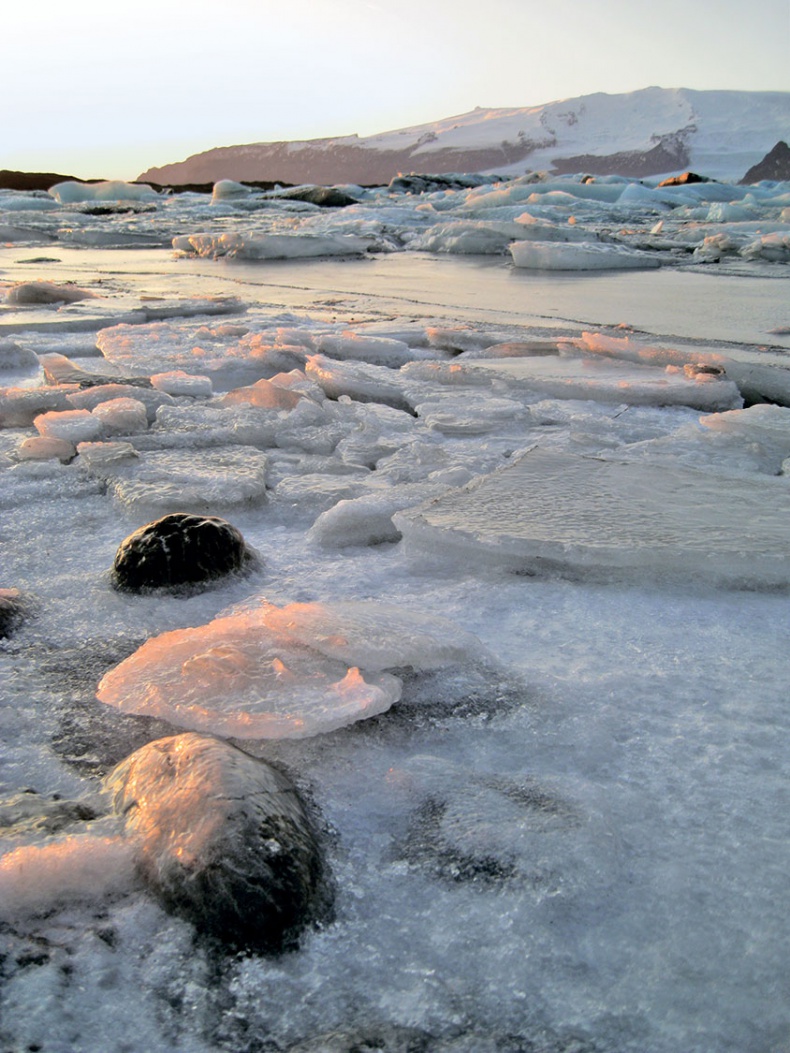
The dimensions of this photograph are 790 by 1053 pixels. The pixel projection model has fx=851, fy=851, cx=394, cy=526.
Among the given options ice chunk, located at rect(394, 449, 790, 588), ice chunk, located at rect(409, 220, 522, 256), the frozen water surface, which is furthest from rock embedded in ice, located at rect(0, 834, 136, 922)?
ice chunk, located at rect(409, 220, 522, 256)

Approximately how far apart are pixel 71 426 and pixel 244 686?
135cm

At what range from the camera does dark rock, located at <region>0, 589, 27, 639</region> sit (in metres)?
1.16

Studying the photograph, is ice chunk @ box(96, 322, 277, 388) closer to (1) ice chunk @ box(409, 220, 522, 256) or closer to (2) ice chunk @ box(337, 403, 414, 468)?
(2) ice chunk @ box(337, 403, 414, 468)

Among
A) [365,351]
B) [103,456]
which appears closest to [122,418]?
[103,456]

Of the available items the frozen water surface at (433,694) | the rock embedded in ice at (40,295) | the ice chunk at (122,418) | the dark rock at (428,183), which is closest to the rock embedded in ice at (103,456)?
the frozen water surface at (433,694)

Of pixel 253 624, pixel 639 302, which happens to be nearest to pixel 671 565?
pixel 253 624

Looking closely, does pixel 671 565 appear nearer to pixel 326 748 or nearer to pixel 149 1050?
pixel 326 748

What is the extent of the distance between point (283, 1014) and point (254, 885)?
0.10m

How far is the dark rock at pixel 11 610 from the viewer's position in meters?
1.16

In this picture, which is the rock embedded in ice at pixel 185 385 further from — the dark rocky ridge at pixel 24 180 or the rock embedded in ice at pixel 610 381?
the dark rocky ridge at pixel 24 180

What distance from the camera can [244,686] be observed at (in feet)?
3.12

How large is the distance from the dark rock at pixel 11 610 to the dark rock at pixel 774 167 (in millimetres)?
48432

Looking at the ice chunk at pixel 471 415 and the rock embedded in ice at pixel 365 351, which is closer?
the ice chunk at pixel 471 415

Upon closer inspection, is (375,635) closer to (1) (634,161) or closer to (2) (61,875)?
(2) (61,875)
